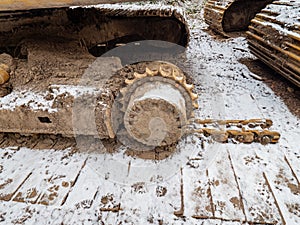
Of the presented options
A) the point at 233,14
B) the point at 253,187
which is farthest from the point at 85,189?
the point at 233,14

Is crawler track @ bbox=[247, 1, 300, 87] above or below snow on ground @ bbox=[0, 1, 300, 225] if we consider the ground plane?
above

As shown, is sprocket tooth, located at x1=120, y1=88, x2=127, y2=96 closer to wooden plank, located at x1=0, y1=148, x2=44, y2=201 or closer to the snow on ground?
the snow on ground

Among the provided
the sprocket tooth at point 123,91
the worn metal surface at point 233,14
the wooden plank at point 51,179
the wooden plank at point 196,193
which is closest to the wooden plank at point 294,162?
the wooden plank at point 196,193

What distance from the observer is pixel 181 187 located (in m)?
1.35

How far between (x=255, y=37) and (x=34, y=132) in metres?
2.83

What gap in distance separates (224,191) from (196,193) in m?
0.17

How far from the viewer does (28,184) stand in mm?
1395

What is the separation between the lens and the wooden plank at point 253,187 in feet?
3.87

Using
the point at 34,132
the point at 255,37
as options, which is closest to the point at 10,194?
the point at 34,132

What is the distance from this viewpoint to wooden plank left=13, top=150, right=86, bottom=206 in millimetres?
1309

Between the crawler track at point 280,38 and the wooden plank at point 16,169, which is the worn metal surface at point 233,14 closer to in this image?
the crawler track at point 280,38

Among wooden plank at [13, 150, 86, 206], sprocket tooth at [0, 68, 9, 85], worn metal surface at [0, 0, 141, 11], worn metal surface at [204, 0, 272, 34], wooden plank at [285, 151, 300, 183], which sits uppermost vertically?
worn metal surface at [0, 0, 141, 11]

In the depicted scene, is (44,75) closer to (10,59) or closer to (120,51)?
(10,59)

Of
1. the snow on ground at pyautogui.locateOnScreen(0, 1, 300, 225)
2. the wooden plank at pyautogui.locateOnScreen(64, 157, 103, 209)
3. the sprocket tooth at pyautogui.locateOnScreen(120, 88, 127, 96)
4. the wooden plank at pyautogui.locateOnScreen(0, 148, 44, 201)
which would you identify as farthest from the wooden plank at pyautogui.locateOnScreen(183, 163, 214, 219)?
the wooden plank at pyautogui.locateOnScreen(0, 148, 44, 201)
